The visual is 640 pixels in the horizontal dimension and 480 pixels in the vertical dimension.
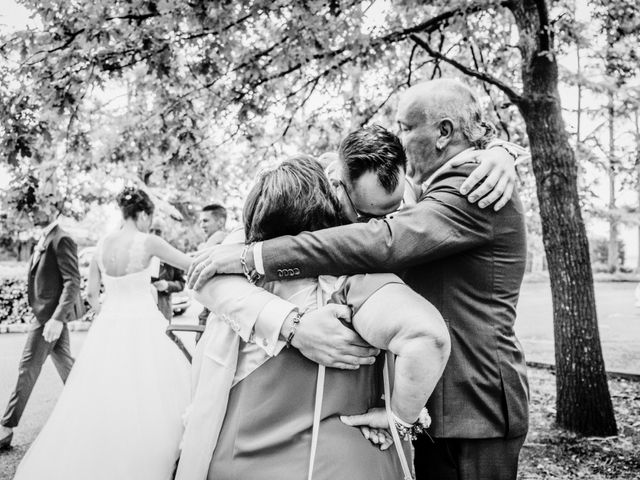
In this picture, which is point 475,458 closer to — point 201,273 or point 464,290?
point 464,290

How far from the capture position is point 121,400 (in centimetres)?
355

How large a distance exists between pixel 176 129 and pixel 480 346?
4.55m

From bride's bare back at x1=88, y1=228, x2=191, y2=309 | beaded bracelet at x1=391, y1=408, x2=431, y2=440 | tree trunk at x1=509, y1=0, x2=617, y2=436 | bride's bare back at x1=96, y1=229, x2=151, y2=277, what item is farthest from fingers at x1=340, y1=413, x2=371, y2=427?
tree trunk at x1=509, y1=0, x2=617, y2=436

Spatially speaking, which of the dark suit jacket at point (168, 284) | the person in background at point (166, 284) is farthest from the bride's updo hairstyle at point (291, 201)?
the dark suit jacket at point (168, 284)

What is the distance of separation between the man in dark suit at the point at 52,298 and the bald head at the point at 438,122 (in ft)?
13.3

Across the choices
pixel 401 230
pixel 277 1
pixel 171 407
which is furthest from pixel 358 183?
pixel 277 1

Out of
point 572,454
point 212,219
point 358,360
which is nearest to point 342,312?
point 358,360

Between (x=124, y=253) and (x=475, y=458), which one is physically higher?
(x=124, y=253)

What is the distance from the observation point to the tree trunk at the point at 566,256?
A: 15.3 ft

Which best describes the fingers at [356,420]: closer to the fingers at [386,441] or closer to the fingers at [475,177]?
the fingers at [386,441]

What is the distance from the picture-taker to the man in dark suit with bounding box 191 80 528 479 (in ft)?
5.28

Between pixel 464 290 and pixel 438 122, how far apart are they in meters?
0.72

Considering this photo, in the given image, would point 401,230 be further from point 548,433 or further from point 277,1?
point 548,433

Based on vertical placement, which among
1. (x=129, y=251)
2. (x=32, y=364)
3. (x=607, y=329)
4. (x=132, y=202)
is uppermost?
(x=132, y=202)
